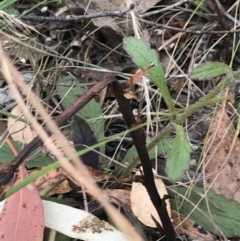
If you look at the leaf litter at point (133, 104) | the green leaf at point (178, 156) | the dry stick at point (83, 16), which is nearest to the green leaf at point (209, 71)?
the leaf litter at point (133, 104)

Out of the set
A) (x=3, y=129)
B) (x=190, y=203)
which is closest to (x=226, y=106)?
(x=190, y=203)

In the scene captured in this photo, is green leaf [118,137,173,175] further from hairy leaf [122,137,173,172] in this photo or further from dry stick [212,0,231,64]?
dry stick [212,0,231,64]

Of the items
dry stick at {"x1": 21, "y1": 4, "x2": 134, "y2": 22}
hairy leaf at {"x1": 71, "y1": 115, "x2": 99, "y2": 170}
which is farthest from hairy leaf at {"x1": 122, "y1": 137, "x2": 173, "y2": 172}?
dry stick at {"x1": 21, "y1": 4, "x2": 134, "y2": 22}

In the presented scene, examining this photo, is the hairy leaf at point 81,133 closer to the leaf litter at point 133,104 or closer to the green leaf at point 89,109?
the leaf litter at point 133,104

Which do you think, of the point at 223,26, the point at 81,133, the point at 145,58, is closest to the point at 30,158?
the point at 81,133

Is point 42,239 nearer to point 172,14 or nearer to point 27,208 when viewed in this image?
point 27,208
